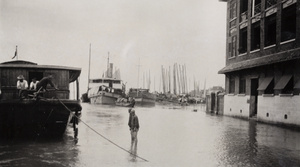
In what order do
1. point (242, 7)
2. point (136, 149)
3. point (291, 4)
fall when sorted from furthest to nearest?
point (242, 7), point (291, 4), point (136, 149)

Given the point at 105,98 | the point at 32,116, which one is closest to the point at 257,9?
the point at 32,116

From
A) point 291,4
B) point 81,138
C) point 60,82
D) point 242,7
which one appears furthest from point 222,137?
point 242,7

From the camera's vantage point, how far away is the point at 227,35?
31469 mm

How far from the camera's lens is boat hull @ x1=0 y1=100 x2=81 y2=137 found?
1286 cm

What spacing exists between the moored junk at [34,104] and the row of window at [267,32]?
1378 cm

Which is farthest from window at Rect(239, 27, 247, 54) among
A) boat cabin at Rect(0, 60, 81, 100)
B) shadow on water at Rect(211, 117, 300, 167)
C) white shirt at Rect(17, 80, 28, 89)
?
white shirt at Rect(17, 80, 28, 89)

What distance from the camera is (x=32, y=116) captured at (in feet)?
43.3

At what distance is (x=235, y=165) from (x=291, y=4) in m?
14.9

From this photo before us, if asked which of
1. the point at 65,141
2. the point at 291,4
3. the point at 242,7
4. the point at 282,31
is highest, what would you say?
the point at 242,7

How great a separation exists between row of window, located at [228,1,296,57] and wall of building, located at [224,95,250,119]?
388 cm

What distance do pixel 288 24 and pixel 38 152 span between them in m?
17.8

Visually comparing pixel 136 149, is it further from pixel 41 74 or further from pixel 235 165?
pixel 41 74

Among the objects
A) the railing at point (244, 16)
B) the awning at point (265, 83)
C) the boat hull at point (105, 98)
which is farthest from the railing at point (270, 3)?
the boat hull at point (105, 98)

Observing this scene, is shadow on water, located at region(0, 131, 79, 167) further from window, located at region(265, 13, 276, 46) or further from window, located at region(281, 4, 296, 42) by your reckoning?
window, located at region(265, 13, 276, 46)
